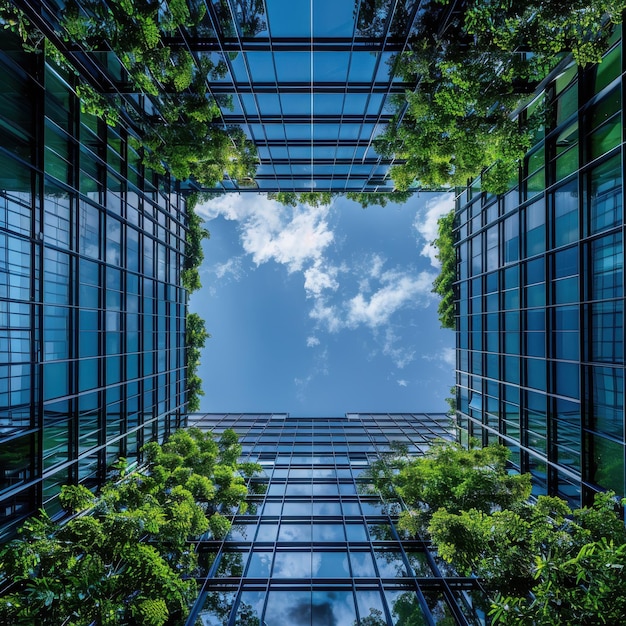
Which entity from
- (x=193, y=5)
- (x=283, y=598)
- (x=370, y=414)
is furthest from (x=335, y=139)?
(x=370, y=414)

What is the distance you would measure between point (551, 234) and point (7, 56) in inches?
787

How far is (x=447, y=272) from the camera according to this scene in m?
23.0

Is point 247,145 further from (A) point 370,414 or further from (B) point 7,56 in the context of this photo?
(A) point 370,414

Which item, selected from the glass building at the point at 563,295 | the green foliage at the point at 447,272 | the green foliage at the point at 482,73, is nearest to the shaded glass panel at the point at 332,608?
the glass building at the point at 563,295

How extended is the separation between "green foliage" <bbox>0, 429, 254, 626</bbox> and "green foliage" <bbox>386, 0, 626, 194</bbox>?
1665 cm

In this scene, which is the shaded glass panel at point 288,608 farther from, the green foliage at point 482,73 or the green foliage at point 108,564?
the green foliage at point 482,73

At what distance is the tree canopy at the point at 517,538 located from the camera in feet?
21.1

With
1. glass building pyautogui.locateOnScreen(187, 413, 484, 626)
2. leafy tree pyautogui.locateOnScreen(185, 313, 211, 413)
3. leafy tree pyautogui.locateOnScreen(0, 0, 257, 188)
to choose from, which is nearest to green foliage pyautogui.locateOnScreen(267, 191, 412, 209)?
leafy tree pyautogui.locateOnScreen(0, 0, 257, 188)

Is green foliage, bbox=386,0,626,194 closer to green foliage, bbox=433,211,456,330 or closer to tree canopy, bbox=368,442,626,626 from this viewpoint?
green foliage, bbox=433,211,456,330

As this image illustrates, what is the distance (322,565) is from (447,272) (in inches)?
723

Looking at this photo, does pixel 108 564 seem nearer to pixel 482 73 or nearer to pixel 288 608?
pixel 288 608

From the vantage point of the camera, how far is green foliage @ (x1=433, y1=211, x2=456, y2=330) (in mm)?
22703

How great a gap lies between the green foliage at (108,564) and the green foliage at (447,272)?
1785cm

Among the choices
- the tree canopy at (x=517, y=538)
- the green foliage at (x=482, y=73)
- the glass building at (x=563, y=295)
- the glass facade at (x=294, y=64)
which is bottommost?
the tree canopy at (x=517, y=538)
